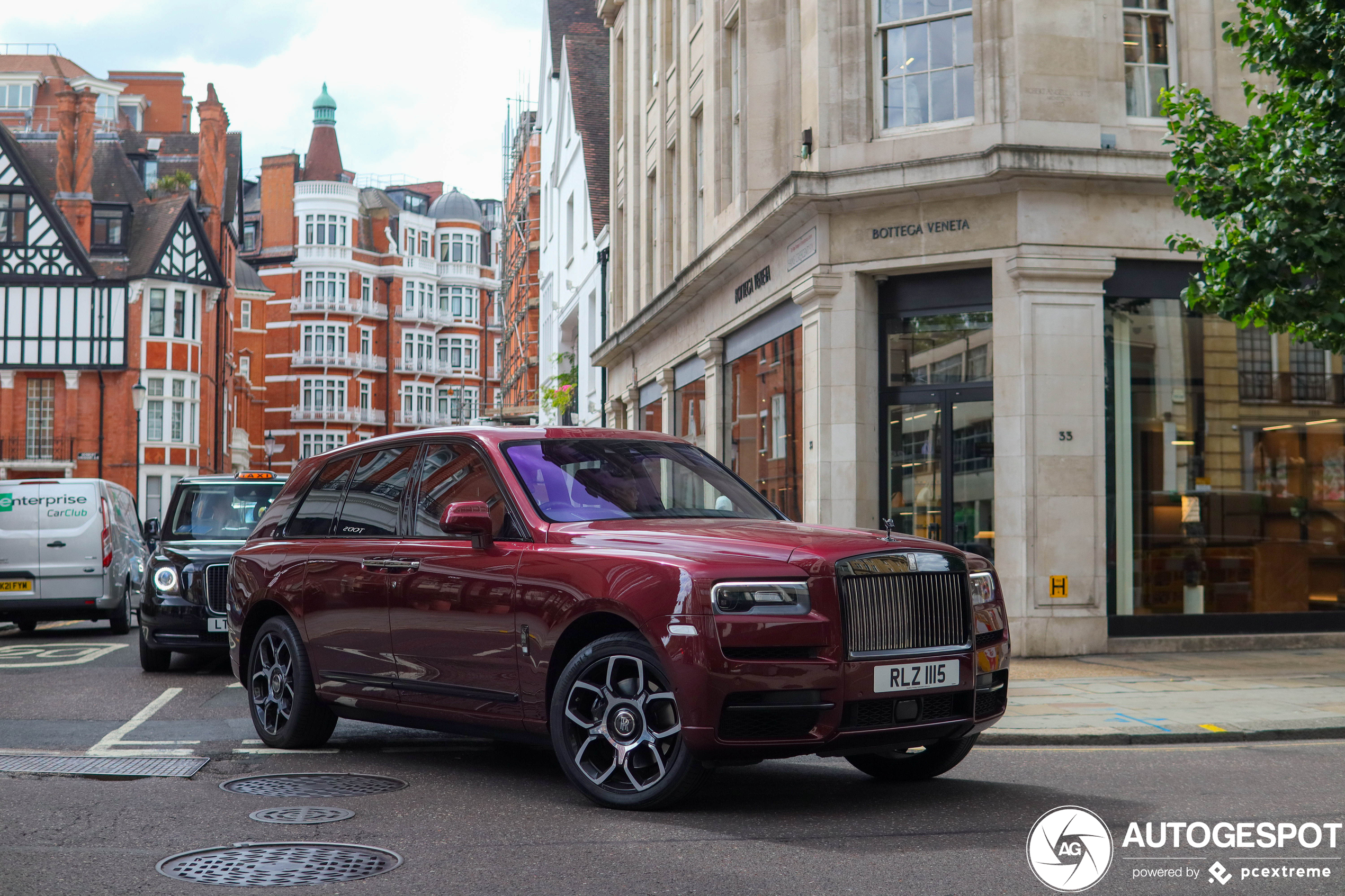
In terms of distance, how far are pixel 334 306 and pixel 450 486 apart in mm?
85017

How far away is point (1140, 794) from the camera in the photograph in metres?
6.41

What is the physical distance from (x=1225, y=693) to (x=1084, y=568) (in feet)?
12.2

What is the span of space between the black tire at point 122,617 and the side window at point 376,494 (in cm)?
1190

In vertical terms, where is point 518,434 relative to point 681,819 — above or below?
above

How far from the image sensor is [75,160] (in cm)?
5572

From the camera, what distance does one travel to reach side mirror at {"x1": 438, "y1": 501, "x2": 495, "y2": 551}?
21.0ft

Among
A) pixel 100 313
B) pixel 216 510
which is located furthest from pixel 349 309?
pixel 216 510

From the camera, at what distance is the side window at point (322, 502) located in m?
7.82

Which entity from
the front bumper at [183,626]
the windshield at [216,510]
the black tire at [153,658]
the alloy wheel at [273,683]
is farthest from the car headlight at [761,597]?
the windshield at [216,510]

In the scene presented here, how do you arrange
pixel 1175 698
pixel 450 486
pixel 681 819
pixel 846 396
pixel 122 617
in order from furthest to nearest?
pixel 122 617, pixel 846 396, pixel 1175 698, pixel 450 486, pixel 681 819

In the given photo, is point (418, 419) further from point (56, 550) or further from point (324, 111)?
point (56, 550)

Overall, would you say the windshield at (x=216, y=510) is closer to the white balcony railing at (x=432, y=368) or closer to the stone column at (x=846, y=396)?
the stone column at (x=846, y=396)

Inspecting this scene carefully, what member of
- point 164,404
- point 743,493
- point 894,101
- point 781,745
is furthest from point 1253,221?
point 164,404

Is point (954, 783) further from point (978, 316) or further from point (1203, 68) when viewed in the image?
point (1203, 68)
